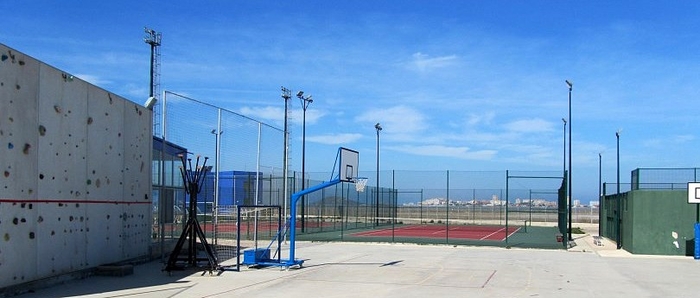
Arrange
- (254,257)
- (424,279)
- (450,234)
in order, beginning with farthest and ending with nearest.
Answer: (450,234), (254,257), (424,279)

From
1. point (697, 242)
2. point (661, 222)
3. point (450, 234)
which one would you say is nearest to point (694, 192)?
point (661, 222)

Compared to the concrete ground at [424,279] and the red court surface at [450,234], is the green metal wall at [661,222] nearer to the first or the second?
the concrete ground at [424,279]

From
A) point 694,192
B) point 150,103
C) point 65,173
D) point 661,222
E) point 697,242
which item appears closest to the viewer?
point 65,173

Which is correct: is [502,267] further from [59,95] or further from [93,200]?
[59,95]

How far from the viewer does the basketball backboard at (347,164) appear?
61.5ft

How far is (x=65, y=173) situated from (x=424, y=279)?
8595 mm

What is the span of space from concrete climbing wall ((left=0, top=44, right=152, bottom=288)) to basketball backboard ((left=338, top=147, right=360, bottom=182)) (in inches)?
226

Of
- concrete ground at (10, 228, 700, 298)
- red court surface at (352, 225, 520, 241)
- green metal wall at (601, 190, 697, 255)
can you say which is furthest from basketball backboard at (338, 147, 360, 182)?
red court surface at (352, 225, 520, 241)

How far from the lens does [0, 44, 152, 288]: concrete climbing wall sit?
13.0m

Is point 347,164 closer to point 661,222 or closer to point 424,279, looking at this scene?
point 424,279

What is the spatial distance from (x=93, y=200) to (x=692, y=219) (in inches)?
781

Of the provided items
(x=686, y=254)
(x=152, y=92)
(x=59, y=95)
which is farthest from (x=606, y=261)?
(x=152, y=92)

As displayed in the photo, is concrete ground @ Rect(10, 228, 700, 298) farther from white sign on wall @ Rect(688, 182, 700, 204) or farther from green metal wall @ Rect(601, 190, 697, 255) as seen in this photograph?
white sign on wall @ Rect(688, 182, 700, 204)

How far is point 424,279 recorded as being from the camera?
1603cm
